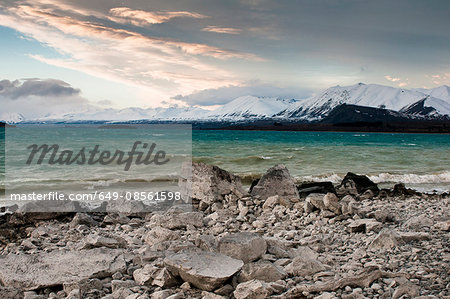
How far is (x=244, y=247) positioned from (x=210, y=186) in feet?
17.0

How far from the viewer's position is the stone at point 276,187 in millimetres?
10090

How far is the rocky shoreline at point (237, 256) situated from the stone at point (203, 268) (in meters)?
0.01

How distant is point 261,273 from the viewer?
4523 mm

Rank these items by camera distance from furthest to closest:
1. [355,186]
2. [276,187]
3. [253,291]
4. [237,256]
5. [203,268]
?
[355,186]
[276,187]
[237,256]
[203,268]
[253,291]

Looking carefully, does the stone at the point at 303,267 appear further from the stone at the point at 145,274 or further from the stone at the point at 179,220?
the stone at the point at 179,220

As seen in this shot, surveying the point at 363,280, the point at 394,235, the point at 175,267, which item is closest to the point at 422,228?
the point at 394,235

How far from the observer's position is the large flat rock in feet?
15.7

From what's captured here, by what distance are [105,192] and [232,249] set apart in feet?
35.0

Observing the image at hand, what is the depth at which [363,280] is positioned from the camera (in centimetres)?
434

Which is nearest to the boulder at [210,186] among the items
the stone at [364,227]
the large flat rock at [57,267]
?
the stone at [364,227]

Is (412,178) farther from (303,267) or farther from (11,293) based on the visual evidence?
(11,293)

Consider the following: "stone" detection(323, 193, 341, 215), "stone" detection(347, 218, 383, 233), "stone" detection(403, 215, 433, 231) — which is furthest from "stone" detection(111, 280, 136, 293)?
"stone" detection(403, 215, 433, 231)

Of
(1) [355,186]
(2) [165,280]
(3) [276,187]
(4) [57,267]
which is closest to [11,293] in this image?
(4) [57,267]

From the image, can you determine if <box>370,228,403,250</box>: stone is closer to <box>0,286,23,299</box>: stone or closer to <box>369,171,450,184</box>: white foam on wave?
<box>0,286,23,299</box>: stone
